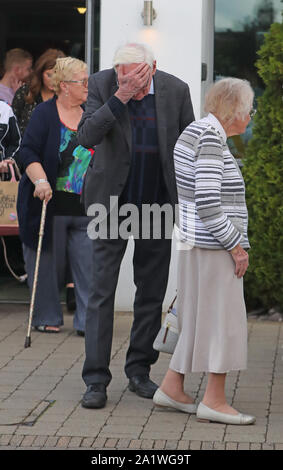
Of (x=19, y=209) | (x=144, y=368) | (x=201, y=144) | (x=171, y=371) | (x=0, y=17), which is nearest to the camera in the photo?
(x=201, y=144)

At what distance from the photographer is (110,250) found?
6.34 m

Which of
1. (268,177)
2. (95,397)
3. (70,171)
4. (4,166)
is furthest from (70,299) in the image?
(95,397)

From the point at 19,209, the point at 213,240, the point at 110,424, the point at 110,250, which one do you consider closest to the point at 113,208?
the point at 110,250

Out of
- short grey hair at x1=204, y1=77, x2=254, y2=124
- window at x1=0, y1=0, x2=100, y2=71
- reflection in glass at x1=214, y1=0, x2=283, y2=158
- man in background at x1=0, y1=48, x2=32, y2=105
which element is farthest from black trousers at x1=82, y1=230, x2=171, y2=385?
window at x1=0, y1=0, x2=100, y2=71

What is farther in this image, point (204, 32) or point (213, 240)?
point (204, 32)

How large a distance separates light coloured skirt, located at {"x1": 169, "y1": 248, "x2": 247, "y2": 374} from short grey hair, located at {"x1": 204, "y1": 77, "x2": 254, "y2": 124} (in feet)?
2.36

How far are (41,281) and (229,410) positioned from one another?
2.94 metres

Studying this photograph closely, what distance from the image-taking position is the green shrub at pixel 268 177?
895 centimetres

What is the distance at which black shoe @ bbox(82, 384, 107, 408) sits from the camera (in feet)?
20.6

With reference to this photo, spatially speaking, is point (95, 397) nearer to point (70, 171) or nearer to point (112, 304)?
point (112, 304)

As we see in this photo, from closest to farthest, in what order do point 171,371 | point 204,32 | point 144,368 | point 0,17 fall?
point 171,371
point 144,368
point 204,32
point 0,17

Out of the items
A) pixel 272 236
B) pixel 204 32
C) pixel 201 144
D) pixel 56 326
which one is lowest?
pixel 56 326

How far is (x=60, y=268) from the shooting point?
851 centimetres

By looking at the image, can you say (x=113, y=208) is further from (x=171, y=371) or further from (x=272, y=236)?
(x=272, y=236)
